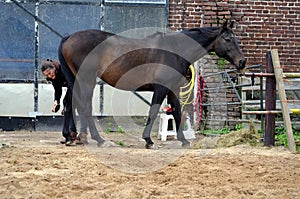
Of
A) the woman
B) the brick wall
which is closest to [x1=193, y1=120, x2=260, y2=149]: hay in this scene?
the woman

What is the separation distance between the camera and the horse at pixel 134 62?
6867mm

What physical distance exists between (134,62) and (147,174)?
295cm

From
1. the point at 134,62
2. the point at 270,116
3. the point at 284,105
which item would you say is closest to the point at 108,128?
the point at 134,62

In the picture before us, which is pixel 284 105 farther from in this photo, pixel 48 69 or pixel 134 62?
pixel 48 69

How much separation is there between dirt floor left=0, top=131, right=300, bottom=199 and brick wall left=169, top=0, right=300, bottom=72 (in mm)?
4694

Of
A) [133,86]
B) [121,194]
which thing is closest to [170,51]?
[133,86]

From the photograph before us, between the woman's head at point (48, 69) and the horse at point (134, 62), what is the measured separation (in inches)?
6.2

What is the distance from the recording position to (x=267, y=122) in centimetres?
668

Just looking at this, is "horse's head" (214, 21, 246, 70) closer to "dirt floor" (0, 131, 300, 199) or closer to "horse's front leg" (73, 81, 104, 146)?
"dirt floor" (0, 131, 300, 199)

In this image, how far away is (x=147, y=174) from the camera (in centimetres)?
426

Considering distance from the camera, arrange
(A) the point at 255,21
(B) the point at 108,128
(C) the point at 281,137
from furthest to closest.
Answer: (A) the point at 255,21
(B) the point at 108,128
(C) the point at 281,137

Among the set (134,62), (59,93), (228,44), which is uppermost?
(228,44)

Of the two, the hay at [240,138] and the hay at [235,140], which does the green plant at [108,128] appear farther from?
the hay at [240,138]

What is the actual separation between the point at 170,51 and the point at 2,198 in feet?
13.5
